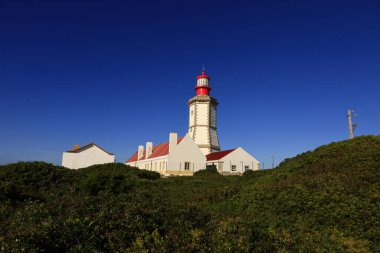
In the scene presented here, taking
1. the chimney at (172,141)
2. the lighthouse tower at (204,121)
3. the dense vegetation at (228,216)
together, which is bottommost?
the dense vegetation at (228,216)

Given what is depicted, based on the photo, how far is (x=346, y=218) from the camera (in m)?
9.89

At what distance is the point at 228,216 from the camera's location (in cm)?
987

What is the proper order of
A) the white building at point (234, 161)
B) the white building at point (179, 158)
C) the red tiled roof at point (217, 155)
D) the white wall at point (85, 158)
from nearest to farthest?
the white building at point (179, 158)
the white wall at point (85, 158)
the white building at point (234, 161)
the red tiled roof at point (217, 155)

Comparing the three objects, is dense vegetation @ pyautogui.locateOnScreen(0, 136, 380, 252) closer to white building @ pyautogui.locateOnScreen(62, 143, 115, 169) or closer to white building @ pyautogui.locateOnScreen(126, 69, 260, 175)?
white building @ pyautogui.locateOnScreen(126, 69, 260, 175)

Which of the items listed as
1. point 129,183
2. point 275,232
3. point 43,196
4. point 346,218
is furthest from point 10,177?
point 346,218

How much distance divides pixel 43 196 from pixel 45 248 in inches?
417

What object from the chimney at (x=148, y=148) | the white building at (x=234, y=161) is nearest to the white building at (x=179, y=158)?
the white building at (x=234, y=161)

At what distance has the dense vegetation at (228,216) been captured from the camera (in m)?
6.17

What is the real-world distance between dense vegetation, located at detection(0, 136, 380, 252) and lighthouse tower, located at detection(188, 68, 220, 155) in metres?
31.0

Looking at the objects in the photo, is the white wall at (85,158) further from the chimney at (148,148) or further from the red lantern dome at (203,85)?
the red lantern dome at (203,85)

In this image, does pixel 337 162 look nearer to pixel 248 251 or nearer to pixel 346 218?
pixel 346 218

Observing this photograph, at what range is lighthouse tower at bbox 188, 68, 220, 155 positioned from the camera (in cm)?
4803

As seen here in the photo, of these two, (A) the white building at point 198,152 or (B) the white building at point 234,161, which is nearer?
(A) the white building at point 198,152

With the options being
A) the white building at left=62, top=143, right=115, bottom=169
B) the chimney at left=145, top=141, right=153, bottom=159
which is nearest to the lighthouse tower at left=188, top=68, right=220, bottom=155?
the chimney at left=145, top=141, right=153, bottom=159
